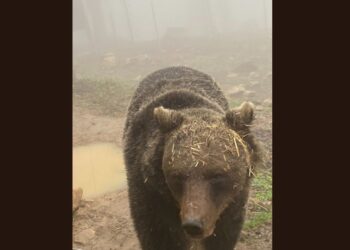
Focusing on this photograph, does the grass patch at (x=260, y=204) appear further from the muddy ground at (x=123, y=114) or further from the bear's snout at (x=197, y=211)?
the bear's snout at (x=197, y=211)

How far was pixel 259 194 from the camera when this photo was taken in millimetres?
7770

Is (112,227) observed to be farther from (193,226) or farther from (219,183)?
(193,226)

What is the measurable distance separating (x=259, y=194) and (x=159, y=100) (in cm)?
311

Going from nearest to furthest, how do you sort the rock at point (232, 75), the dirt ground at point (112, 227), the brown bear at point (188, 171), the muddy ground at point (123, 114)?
1. the brown bear at point (188, 171)
2. the dirt ground at point (112, 227)
3. the muddy ground at point (123, 114)
4. the rock at point (232, 75)

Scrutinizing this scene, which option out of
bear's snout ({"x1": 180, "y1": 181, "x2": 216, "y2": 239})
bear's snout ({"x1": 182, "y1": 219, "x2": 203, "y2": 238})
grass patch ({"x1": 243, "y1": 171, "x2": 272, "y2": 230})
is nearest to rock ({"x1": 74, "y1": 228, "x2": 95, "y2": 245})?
grass patch ({"x1": 243, "y1": 171, "x2": 272, "y2": 230})

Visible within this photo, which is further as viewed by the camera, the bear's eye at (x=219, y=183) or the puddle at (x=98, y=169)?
the puddle at (x=98, y=169)

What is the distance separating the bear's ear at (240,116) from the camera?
15.0 feet

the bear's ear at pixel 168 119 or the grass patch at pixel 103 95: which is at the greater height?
the bear's ear at pixel 168 119

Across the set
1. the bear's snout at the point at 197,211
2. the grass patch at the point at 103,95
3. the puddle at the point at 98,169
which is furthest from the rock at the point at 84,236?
the grass patch at the point at 103,95

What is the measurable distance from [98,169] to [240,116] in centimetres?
647

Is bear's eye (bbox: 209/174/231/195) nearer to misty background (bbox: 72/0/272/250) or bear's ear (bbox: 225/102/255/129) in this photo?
bear's ear (bbox: 225/102/255/129)

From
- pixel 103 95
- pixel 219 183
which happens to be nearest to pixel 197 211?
pixel 219 183

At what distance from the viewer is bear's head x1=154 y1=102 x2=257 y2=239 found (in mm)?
3902

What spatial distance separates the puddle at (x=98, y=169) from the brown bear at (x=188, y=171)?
3725 mm
